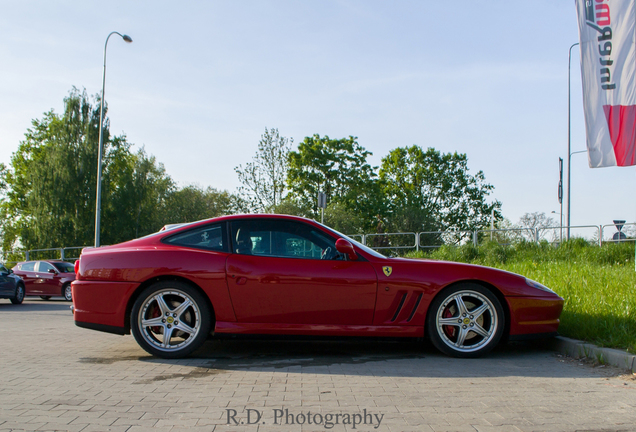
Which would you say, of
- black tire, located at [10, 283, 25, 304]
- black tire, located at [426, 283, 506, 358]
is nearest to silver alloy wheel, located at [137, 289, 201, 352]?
black tire, located at [426, 283, 506, 358]

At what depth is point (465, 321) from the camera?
17.0 feet

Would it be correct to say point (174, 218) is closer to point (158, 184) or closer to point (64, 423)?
point (158, 184)

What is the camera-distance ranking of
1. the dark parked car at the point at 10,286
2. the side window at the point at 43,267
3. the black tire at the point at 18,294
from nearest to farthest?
the dark parked car at the point at 10,286 < the black tire at the point at 18,294 < the side window at the point at 43,267

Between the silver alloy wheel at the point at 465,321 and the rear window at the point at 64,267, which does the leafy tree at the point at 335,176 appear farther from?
the silver alloy wheel at the point at 465,321

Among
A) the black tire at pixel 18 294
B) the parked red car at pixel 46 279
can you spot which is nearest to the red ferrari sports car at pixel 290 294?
the black tire at pixel 18 294

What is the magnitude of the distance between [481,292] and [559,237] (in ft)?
41.4

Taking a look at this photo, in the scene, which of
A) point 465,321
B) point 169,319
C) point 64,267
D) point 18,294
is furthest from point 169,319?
point 64,267

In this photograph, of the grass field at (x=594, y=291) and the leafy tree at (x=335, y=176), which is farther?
the leafy tree at (x=335, y=176)

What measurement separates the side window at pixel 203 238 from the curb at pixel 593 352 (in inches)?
147

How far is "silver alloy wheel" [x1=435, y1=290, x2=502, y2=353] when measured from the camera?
17.0 feet

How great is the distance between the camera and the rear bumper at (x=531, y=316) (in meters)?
5.20

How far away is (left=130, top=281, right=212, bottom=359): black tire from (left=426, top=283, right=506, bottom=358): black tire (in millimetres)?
2274

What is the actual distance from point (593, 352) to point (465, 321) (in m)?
1.26

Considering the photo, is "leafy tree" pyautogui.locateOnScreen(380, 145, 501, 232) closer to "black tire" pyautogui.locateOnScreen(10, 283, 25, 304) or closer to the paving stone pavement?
"black tire" pyautogui.locateOnScreen(10, 283, 25, 304)
